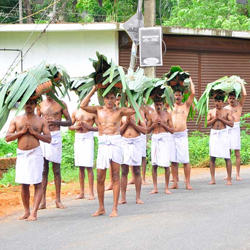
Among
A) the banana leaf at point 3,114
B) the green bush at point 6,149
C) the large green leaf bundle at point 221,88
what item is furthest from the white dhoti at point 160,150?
the green bush at point 6,149

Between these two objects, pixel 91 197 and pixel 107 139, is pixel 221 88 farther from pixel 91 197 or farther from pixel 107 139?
pixel 107 139

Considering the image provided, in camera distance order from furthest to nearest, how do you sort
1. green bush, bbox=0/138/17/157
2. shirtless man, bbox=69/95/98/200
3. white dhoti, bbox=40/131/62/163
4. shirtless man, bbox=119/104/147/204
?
green bush, bbox=0/138/17/157
shirtless man, bbox=69/95/98/200
shirtless man, bbox=119/104/147/204
white dhoti, bbox=40/131/62/163

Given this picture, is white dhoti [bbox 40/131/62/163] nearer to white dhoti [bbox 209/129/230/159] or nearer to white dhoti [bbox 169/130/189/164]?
white dhoti [bbox 169/130/189/164]

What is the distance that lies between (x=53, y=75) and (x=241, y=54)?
11.8 meters

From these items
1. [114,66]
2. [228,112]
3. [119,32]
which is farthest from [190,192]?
[119,32]

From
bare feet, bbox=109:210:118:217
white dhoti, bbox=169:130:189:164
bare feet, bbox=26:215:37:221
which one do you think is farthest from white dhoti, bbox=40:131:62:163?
white dhoti, bbox=169:130:189:164

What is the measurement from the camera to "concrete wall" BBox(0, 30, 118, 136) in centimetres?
1769

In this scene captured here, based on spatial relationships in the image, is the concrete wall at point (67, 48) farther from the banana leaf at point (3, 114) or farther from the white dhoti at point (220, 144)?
the banana leaf at point (3, 114)

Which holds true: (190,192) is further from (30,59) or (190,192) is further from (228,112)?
(30,59)

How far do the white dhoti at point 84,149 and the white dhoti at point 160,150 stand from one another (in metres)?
1.20

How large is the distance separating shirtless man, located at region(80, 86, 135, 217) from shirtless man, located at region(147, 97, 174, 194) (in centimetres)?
216

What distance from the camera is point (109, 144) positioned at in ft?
29.0

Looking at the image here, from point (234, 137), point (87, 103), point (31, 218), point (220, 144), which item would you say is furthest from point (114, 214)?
point (234, 137)

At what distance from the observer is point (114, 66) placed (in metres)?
8.77
